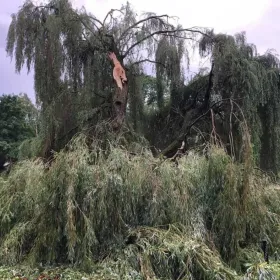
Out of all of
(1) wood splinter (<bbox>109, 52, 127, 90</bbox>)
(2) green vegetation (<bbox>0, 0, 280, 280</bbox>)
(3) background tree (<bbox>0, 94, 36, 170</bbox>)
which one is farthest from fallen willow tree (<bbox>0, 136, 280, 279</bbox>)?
(3) background tree (<bbox>0, 94, 36, 170</bbox>)

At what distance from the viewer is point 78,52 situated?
7.07 metres

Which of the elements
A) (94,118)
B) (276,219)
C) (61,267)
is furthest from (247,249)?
(94,118)

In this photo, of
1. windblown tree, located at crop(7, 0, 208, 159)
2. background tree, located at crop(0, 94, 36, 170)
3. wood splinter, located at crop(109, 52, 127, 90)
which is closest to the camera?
windblown tree, located at crop(7, 0, 208, 159)

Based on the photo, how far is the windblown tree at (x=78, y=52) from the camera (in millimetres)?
6832

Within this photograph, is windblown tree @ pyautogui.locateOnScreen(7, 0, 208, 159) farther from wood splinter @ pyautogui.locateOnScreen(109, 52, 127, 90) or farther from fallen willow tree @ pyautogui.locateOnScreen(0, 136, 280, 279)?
fallen willow tree @ pyautogui.locateOnScreen(0, 136, 280, 279)

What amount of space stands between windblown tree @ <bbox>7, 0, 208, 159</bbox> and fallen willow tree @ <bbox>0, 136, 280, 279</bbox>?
7.87ft

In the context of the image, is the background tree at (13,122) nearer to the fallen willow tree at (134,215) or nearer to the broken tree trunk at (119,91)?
the broken tree trunk at (119,91)

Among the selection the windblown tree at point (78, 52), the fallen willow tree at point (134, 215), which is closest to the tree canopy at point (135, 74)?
the windblown tree at point (78, 52)

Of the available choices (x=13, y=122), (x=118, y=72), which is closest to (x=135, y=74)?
(x=118, y=72)

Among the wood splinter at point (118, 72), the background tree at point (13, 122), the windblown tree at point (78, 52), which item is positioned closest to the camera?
the windblown tree at point (78, 52)

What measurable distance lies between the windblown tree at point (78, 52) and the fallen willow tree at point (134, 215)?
7.87 ft

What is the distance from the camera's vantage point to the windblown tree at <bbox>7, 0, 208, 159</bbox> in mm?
6832

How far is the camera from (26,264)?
12.8 feet

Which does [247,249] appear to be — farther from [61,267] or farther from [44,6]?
[44,6]
